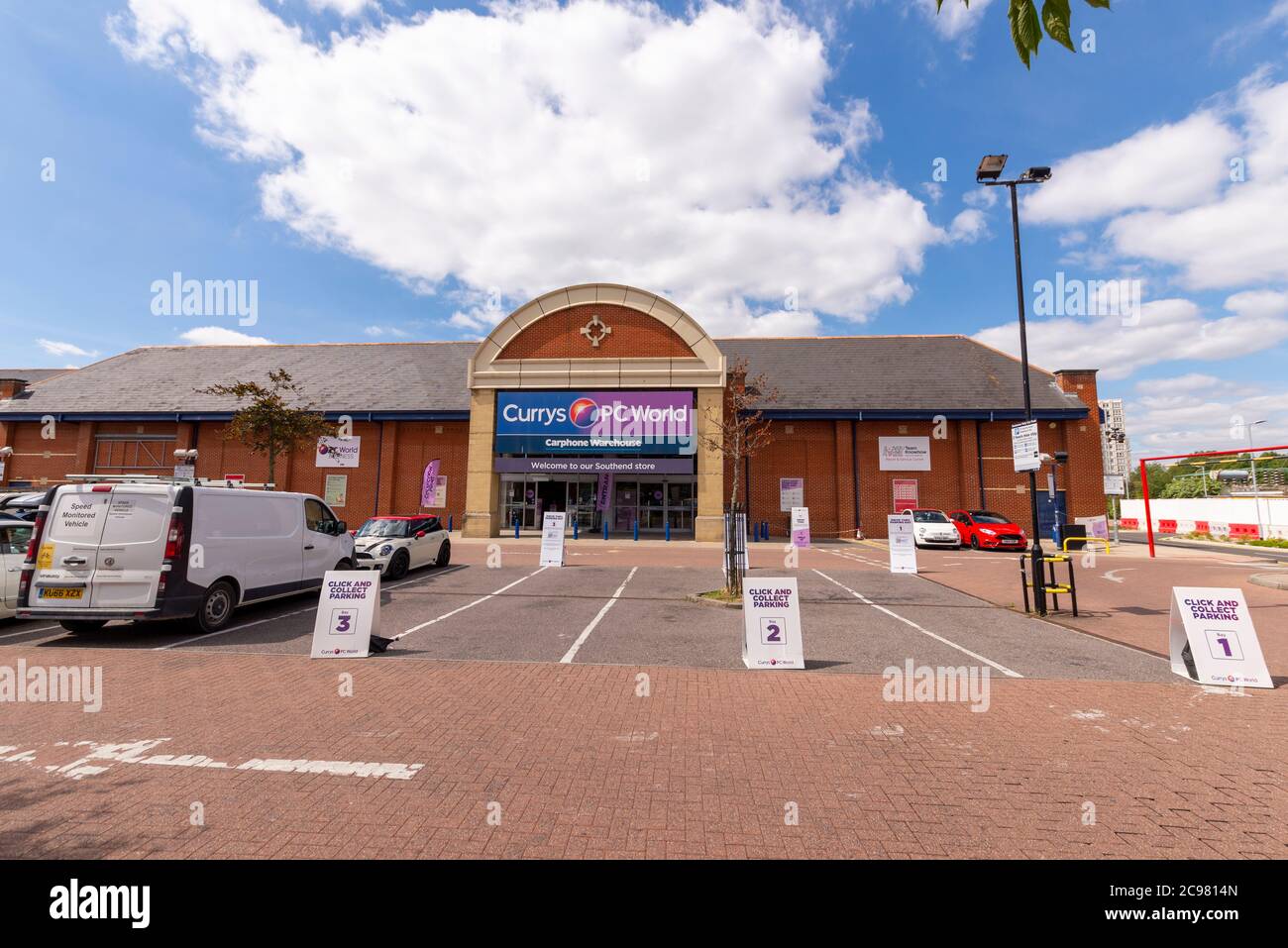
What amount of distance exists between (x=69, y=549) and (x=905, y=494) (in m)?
29.1

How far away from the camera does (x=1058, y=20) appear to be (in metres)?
1.95

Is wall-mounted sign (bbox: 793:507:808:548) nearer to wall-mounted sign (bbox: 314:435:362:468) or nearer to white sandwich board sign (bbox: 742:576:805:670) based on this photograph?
white sandwich board sign (bbox: 742:576:805:670)

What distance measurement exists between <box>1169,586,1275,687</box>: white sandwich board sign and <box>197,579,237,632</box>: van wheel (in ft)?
40.2

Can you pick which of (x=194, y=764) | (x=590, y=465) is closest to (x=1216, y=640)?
(x=194, y=764)

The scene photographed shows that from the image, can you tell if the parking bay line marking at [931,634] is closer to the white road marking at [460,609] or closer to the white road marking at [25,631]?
the white road marking at [460,609]

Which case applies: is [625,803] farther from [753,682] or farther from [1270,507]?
[1270,507]

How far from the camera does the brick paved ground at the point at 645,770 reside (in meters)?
2.98

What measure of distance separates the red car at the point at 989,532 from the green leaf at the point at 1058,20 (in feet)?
77.1

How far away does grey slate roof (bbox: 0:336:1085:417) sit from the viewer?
Answer: 94.7 ft

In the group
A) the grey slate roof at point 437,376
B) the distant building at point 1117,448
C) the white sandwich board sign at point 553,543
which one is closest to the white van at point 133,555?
the white sandwich board sign at point 553,543

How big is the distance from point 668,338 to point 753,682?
2168 centimetres

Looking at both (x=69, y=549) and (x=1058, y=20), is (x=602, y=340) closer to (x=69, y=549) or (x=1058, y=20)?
(x=69, y=549)
